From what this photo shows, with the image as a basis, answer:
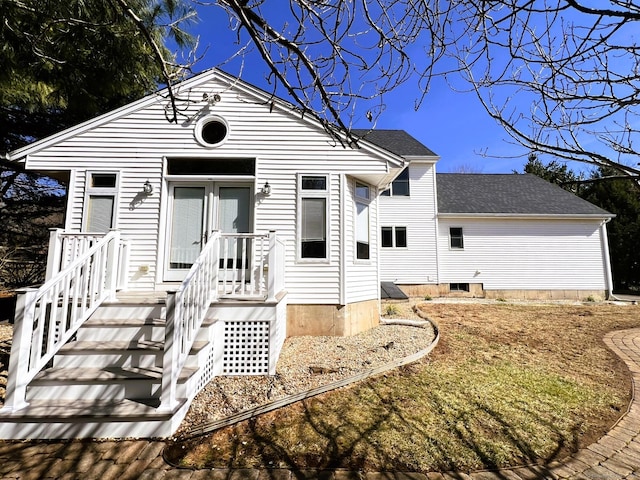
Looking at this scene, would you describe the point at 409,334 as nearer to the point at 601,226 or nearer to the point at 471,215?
the point at 471,215

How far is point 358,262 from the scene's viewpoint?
6.59 metres

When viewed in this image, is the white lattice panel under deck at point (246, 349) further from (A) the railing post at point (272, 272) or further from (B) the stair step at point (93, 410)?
(B) the stair step at point (93, 410)

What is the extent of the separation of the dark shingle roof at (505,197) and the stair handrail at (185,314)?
40.3 ft

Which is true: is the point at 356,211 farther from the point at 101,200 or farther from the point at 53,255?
the point at 53,255

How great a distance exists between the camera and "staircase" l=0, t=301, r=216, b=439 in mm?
2826

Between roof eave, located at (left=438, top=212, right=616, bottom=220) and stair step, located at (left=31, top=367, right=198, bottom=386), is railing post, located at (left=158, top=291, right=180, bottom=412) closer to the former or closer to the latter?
stair step, located at (left=31, top=367, right=198, bottom=386)

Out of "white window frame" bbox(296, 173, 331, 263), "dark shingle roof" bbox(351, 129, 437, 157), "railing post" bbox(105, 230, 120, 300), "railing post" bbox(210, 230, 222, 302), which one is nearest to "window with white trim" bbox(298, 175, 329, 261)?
"white window frame" bbox(296, 173, 331, 263)

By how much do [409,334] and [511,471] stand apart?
3.77 metres

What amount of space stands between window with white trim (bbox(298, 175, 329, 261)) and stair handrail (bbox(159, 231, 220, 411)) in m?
2.16

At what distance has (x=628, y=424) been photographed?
10.4 feet

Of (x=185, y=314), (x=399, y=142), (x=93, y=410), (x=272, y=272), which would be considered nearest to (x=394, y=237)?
(x=399, y=142)

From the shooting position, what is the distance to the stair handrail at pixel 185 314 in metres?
2.91

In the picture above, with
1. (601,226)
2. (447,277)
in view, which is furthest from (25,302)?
(601,226)

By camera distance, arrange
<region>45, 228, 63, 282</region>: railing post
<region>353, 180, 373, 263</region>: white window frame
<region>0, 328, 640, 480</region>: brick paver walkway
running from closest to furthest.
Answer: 1. <region>0, 328, 640, 480</region>: brick paver walkway
2. <region>45, 228, 63, 282</region>: railing post
3. <region>353, 180, 373, 263</region>: white window frame
